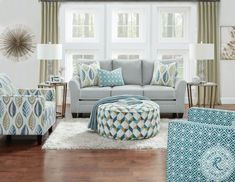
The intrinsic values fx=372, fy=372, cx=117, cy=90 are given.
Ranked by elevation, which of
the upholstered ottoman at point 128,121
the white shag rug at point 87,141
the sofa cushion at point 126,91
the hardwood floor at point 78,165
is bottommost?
the hardwood floor at point 78,165

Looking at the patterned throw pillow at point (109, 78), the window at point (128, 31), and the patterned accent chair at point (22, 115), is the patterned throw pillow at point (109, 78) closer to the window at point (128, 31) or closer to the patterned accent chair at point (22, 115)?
the window at point (128, 31)

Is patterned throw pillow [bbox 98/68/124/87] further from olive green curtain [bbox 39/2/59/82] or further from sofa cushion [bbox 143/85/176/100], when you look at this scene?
olive green curtain [bbox 39/2/59/82]

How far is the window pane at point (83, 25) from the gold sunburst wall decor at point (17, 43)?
0.96 m

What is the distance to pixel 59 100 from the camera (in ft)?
26.2

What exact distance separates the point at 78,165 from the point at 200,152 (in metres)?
1.51

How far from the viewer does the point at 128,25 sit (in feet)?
27.1

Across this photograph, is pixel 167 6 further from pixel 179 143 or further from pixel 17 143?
pixel 179 143

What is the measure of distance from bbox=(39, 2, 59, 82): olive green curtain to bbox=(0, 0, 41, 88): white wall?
0.67 feet

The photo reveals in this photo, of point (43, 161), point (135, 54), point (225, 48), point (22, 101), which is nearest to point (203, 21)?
point (225, 48)

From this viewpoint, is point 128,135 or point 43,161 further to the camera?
point 128,135

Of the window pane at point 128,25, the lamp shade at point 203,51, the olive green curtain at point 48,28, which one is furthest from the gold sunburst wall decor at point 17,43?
the lamp shade at point 203,51

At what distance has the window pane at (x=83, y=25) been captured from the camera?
8250mm

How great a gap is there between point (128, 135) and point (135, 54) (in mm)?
3858

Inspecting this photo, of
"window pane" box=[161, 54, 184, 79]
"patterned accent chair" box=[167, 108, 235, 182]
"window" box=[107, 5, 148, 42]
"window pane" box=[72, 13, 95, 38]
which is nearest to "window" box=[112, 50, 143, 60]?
"window" box=[107, 5, 148, 42]
